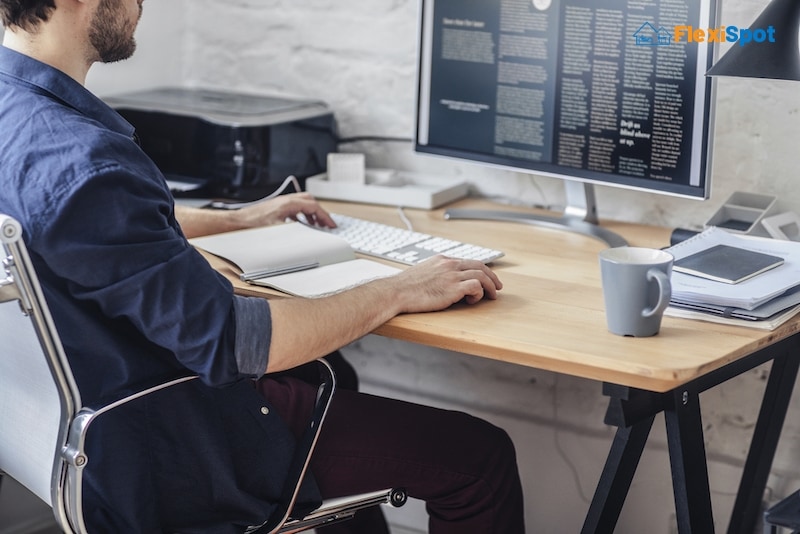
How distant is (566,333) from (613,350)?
8cm

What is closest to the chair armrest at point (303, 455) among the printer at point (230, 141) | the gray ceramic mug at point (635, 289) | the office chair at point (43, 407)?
the office chair at point (43, 407)

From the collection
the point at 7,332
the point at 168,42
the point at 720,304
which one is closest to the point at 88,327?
the point at 7,332

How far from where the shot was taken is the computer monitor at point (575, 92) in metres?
1.67

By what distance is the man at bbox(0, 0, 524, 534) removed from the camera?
1.14 m

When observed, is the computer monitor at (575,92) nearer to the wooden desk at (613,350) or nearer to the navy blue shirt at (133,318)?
the wooden desk at (613,350)

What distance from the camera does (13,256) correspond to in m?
1.10

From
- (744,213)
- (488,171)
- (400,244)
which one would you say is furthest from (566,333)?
(488,171)

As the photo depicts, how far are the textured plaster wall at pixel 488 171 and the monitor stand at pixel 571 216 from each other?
105 millimetres

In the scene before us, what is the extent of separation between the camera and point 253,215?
1.83 meters

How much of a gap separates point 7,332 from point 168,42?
1.39m

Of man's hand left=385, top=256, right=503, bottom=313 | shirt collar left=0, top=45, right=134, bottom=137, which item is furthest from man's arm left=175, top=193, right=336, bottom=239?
shirt collar left=0, top=45, right=134, bottom=137

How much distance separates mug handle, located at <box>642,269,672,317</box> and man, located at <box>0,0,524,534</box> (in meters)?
0.26

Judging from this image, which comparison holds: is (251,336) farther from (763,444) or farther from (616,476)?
(763,444)

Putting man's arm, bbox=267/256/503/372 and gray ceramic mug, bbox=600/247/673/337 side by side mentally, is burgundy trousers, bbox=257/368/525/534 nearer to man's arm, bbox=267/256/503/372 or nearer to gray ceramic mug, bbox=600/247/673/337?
man's arm, bbox=267/256/503/372
